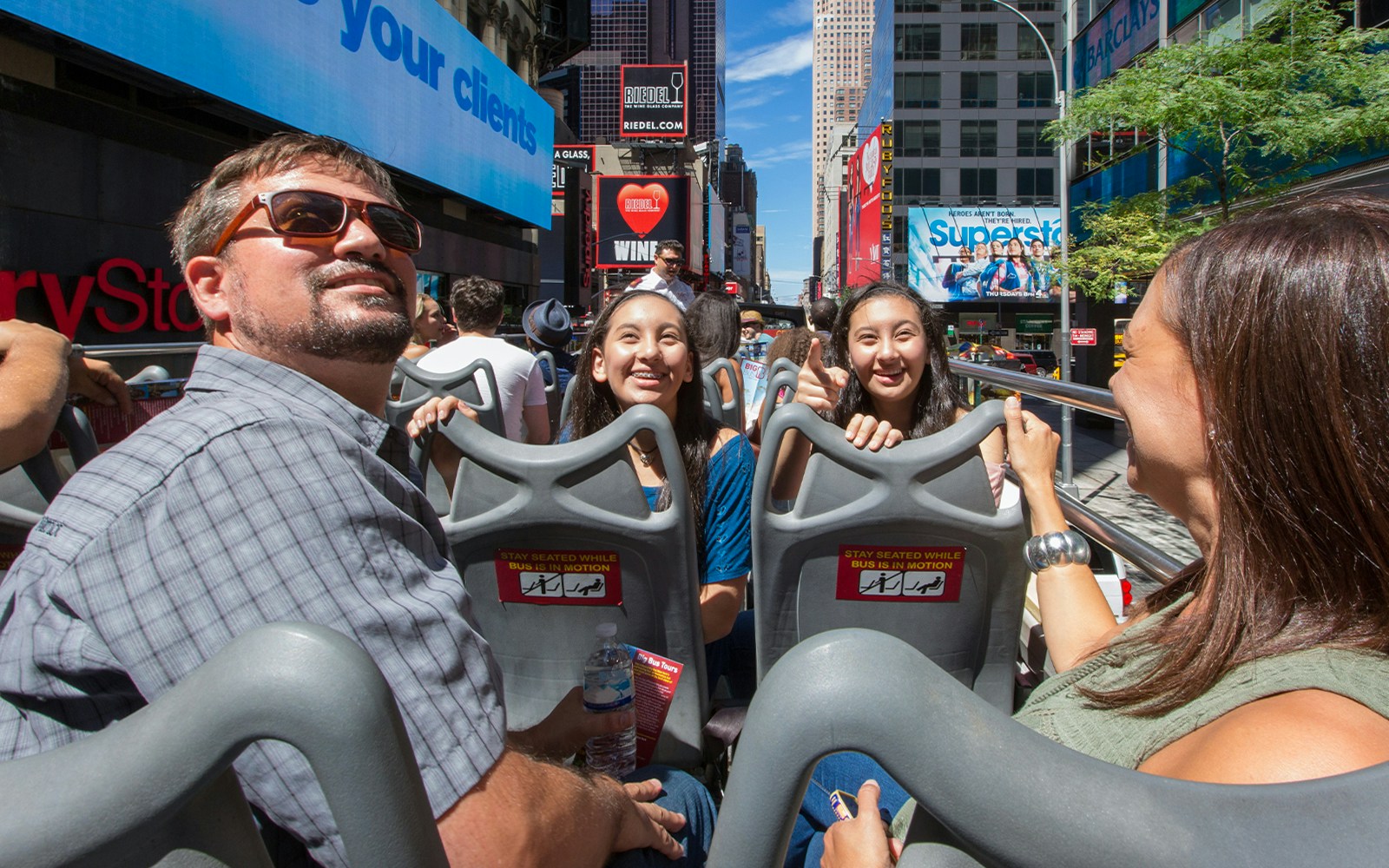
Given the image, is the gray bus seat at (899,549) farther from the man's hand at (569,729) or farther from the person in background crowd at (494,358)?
the person in background crowd at (494,358)

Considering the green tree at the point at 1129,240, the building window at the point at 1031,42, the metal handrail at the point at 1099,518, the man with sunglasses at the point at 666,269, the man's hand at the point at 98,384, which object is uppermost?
the building window at the point at 1031,42

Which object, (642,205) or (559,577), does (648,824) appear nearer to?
(559,577)

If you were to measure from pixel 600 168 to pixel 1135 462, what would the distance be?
229ft

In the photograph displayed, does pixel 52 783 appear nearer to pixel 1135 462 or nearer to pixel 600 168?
pixel 1135 462

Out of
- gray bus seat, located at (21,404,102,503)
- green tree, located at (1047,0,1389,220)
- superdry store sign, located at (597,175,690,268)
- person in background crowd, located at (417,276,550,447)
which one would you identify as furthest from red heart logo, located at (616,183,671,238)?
gray bus seat, located at (21,404,102,503)

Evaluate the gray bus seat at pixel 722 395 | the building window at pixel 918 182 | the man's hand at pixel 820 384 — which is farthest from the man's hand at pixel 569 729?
the building window at pixel 918 182

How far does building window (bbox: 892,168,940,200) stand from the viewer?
200 ft

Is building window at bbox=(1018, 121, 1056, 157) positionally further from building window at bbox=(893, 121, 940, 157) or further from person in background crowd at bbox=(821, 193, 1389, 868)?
person in background crowd at bbox=(821, 193, 1389, 868)

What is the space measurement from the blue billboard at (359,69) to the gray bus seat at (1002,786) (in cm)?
903

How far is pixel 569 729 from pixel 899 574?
0.99 meters

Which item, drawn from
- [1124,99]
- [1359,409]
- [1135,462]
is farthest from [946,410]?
[1124,99]

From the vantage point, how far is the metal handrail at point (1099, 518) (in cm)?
217

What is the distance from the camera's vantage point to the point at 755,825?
692 mm

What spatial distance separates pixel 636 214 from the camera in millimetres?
48656
